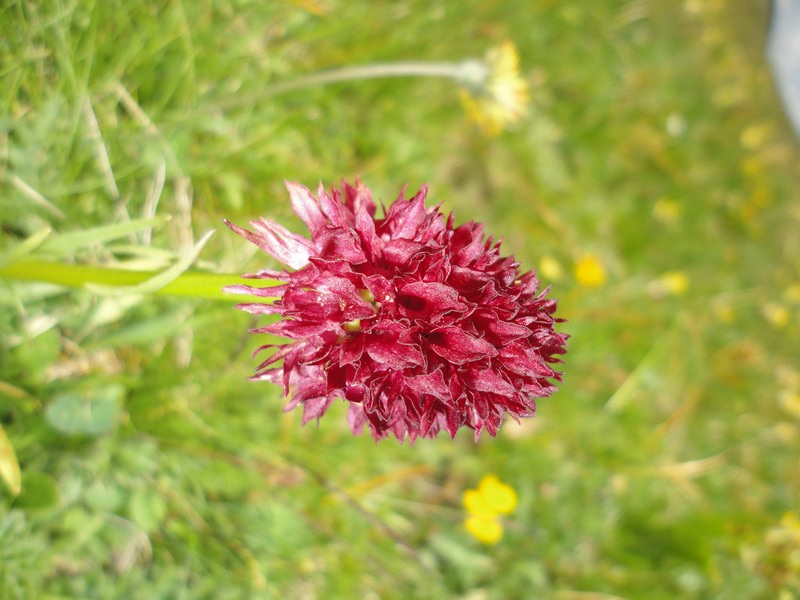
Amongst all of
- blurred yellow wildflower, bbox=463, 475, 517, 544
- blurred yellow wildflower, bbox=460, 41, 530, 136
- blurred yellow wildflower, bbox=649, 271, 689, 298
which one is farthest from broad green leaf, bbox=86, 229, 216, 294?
blurred yellow wildflower, bbox=649, 271, 689, 298

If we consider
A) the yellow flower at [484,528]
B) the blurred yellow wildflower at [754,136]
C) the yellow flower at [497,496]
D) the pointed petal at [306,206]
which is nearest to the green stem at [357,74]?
the pointed petal at [306,206]

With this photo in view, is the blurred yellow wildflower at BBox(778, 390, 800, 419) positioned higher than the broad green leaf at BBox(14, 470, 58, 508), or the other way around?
the blurred yellow wildflower at BBox(778, 390, 800, 419)

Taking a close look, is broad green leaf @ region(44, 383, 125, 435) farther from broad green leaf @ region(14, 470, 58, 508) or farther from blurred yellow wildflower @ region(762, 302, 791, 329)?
blurred yellow wildflower @ region(762, 302, 791, 329)

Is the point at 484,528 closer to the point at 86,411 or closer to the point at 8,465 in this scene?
the point at 86,411

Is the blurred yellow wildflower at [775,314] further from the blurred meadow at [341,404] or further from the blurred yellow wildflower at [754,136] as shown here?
the blurred yellow wildflower at [754,136]

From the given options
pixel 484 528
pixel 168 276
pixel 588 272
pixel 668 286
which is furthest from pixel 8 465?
pixel 668 286

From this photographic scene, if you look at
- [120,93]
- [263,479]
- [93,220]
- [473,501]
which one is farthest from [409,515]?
[120,93]

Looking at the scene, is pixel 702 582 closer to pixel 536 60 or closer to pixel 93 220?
pixel 536 60
